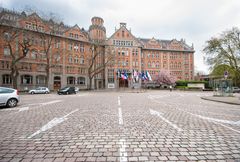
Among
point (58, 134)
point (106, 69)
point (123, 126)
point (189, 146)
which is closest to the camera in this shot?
point (189, 146)

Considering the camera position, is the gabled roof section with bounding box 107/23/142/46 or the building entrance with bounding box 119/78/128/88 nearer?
the gabled roof section with bounding box 107/23/142/46

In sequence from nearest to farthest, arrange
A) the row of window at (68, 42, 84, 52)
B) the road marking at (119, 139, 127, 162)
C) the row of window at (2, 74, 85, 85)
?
the road marking at (119, 139, 127, 162) < the row of window at (2, 74, 85, 85) < the row of window at (68, 42, 84, 52)

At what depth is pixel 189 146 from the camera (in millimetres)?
4023

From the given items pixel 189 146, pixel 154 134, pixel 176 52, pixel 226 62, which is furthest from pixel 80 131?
pixel 176 52

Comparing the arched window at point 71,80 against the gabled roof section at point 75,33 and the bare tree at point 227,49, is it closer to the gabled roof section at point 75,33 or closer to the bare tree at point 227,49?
the gabled roof section at point 75,33

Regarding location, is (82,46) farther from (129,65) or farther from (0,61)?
(0,61)

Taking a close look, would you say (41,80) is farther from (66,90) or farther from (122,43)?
(122,43)

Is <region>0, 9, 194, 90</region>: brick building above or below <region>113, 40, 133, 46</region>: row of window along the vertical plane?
below

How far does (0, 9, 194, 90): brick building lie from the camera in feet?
128

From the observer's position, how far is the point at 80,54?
54156mm

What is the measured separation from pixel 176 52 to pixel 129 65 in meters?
26.2

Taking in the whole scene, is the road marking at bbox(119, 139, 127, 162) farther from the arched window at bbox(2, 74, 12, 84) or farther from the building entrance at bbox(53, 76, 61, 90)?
the building entrance at bbox(53, 76, 61, 90)

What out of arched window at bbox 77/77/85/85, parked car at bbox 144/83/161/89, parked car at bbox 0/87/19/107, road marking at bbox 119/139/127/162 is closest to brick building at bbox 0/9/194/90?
arched window at bbox 77/77/85/85

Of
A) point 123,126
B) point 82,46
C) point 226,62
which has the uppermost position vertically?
point 82,46
